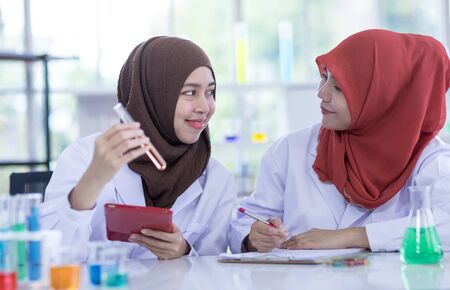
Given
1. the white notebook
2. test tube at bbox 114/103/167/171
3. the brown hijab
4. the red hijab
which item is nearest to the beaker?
test tube at bbox 114/103/167/171

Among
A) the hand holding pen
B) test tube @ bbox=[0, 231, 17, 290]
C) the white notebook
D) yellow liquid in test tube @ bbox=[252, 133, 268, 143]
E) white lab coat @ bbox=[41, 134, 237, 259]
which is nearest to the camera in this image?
test tube @ bbox=[0, 231, 17, 290]

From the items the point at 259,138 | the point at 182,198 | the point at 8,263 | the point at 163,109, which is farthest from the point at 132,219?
the point at 259,138

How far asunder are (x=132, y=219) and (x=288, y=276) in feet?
1.60

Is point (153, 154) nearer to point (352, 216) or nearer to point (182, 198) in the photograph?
point (182, 198)

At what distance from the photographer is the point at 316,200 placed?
98.2 inches

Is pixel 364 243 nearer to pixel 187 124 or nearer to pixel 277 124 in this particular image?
pixel 187 124

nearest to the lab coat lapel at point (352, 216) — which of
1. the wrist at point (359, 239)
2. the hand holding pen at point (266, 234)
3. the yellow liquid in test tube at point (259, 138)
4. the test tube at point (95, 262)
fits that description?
the wrist at point (359, 239)

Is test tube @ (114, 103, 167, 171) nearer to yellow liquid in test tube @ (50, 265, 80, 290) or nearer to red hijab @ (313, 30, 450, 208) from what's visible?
yellow liquid in test tube @ (50, 265, 80, 290)

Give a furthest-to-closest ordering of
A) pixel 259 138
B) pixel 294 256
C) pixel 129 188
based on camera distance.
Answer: pixel 259 138 < pixel 129 188 < pixel 294 256

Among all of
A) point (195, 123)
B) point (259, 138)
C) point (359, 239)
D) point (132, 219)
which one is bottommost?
point (259, 138)

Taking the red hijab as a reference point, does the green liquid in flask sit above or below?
below

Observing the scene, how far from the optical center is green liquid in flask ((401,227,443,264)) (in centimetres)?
190

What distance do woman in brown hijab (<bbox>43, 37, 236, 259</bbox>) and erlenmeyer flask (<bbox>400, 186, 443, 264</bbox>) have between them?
0.69m

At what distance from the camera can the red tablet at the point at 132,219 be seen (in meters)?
2.02
